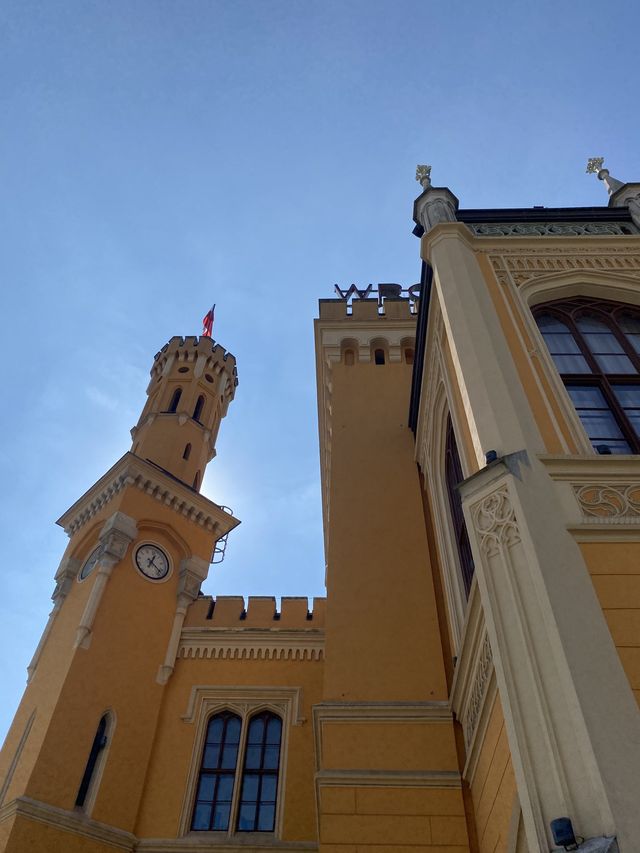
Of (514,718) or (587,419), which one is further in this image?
(587,419)

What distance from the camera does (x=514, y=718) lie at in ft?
13.7

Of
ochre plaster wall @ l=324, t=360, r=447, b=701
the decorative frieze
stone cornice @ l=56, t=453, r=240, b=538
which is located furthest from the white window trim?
the decorative frieze

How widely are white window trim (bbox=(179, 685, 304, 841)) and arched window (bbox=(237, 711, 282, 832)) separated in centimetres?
12

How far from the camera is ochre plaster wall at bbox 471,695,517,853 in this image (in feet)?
18.7

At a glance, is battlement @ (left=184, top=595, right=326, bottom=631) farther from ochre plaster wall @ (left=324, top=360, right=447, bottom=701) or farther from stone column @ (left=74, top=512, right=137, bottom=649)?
ochre plaster wall @ (left=324, top=360, right=447, bottom=701)

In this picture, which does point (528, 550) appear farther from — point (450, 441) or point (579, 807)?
point (450, 441)

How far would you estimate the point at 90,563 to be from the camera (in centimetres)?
1605

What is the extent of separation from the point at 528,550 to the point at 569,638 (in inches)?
28.8

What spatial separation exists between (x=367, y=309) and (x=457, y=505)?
8.63 m

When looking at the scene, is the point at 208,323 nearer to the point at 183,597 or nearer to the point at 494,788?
the point at 183,597

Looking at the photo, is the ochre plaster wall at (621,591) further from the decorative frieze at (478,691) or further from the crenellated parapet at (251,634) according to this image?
the crenellated parapet at (251,634)

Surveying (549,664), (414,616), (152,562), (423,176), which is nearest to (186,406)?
(152,562)

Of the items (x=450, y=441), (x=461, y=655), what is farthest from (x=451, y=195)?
(x=461, y=655)

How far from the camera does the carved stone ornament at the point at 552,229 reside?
32.7 feet
